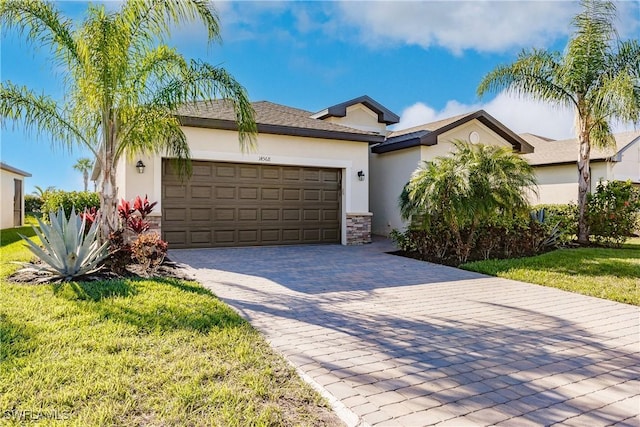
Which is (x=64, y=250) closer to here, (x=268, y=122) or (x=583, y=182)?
(x=268, y=122)

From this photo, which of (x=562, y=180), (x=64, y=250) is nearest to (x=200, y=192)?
(x=64, y=250)

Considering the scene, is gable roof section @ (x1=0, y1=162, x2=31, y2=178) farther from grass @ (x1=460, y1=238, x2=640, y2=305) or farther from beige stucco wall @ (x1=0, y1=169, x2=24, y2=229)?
grass @ (x1=460, y1=238, x2=640, y2=305)

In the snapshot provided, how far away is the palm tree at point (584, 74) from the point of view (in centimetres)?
1135

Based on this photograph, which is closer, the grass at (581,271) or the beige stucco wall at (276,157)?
the grass at (581,271)

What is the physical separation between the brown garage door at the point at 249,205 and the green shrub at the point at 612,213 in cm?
801

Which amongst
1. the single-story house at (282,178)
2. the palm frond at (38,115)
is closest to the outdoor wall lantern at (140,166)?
the single-story house at (282,178)

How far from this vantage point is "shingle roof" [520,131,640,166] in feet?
61.2

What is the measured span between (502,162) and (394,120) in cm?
960

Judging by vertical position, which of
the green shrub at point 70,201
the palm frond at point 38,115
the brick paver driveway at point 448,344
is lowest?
the brick paver driveway at point 448,344

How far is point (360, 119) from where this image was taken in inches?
711

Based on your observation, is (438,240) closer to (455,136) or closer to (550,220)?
(550,220)

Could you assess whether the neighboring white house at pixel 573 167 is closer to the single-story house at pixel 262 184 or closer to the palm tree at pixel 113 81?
the single-story house at pixel 262 184

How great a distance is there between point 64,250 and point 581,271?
31.8 ft

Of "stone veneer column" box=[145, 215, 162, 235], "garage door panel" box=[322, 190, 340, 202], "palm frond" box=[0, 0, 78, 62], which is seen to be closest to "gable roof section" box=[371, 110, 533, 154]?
"garage door panel" box=[322, 190, 340, 202]
